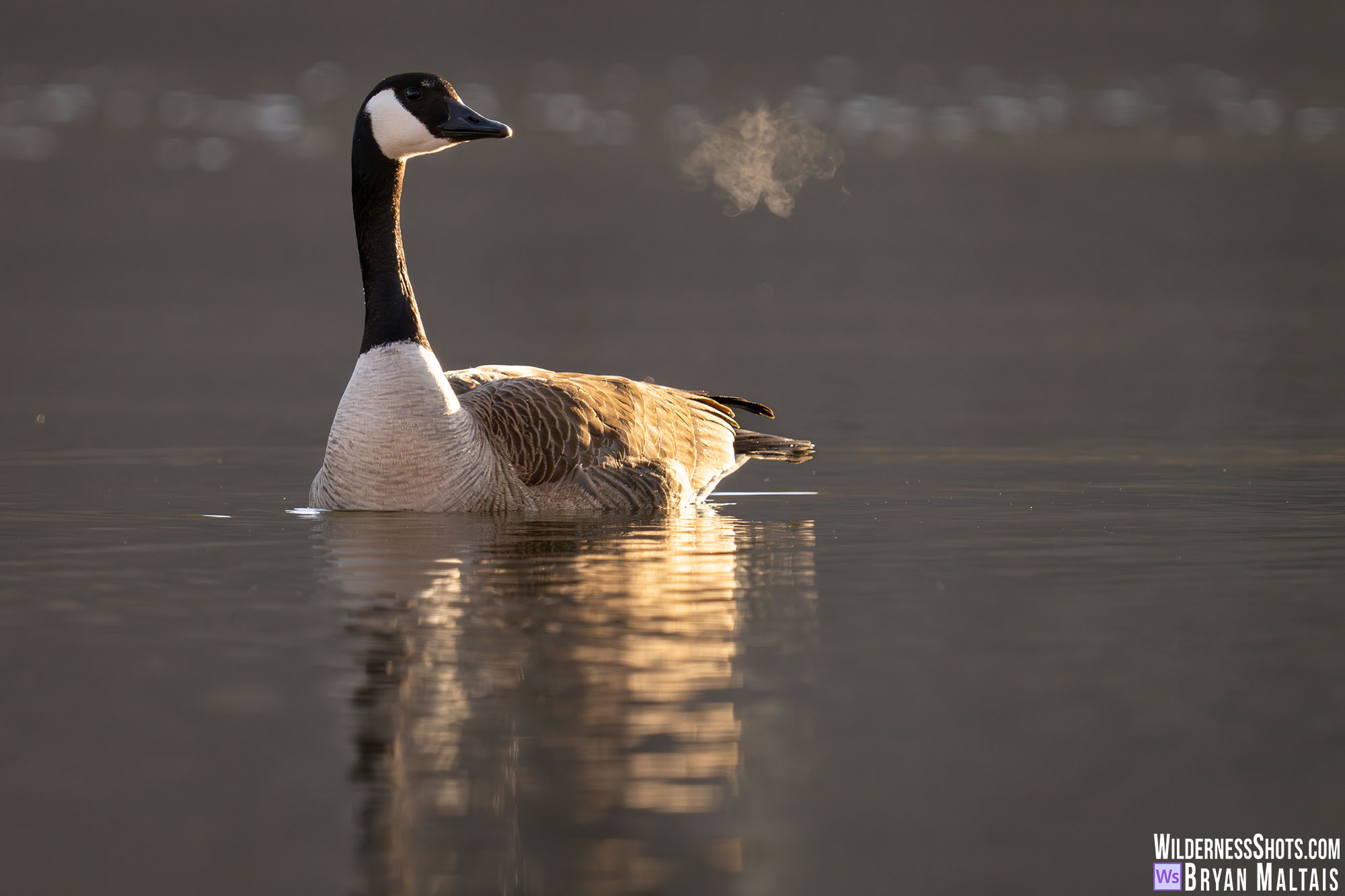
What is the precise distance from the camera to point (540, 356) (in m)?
29.7

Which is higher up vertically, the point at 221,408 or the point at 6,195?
the point at 6,195

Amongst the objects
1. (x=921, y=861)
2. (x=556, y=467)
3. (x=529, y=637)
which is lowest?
(x=921, y=861)

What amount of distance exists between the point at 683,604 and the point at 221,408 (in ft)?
43.7

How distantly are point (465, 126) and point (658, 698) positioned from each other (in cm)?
659

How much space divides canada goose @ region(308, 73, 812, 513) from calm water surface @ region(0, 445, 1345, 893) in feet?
0.96

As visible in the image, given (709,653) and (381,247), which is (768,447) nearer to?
(381,247)

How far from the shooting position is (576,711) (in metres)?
7.02

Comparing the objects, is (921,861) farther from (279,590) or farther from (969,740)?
(279,590)

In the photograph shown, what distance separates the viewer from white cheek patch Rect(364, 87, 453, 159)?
12.8 meters

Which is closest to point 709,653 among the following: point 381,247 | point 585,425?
point 585,425

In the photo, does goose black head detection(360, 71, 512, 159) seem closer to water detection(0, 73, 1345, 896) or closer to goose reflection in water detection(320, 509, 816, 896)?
water detection(0, 73, 1345, 896)

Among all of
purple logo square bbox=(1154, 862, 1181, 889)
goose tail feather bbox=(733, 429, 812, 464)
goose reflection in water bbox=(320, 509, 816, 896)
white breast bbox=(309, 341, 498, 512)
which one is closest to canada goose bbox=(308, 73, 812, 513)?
white breast bbox=(309, 341, 498, 512)

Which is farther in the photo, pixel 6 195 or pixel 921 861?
pixel 6 195

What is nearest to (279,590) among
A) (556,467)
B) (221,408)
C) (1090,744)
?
(556,467)
